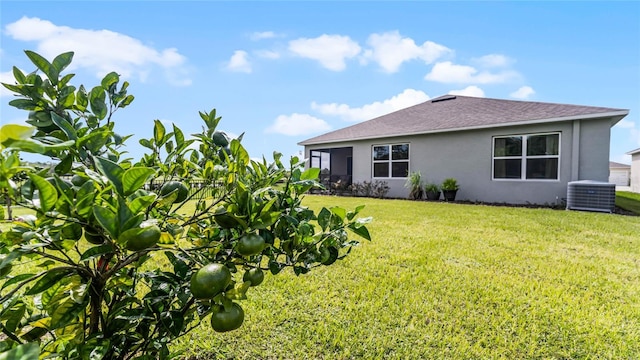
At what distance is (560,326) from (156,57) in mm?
7403

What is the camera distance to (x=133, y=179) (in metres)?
0.65

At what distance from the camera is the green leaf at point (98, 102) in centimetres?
105

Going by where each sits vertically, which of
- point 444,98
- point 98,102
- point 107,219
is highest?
point 444,98

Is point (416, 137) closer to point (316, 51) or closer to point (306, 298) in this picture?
point (316, 51)

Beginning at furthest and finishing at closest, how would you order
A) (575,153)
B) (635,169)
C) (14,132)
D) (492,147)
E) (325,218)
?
(635,169) → (492,147) → (575,153) → (325,218) → (14,132)

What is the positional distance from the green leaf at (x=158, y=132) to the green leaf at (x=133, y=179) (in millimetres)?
569

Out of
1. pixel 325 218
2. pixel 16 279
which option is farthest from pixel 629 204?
pixel 16 279

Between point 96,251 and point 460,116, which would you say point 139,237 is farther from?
point 460,116

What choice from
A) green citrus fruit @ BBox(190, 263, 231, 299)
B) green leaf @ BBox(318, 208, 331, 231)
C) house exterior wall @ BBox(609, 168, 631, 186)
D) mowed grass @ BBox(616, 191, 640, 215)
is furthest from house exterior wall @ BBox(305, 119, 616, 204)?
house exterior wall @ BBox(609, 168, 631, 186)

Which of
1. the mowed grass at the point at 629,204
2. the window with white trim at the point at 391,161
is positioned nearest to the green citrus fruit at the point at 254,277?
the mowed grass at the point at 629,204

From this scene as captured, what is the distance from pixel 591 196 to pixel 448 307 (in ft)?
29.3

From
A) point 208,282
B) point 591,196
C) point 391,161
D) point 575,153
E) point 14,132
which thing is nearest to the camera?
point 14,132

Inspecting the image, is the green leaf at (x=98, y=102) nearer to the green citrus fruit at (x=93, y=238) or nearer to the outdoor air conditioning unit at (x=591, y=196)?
the green citrus fruit at (x=93, y=238)

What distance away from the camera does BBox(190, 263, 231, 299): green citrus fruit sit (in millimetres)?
752
